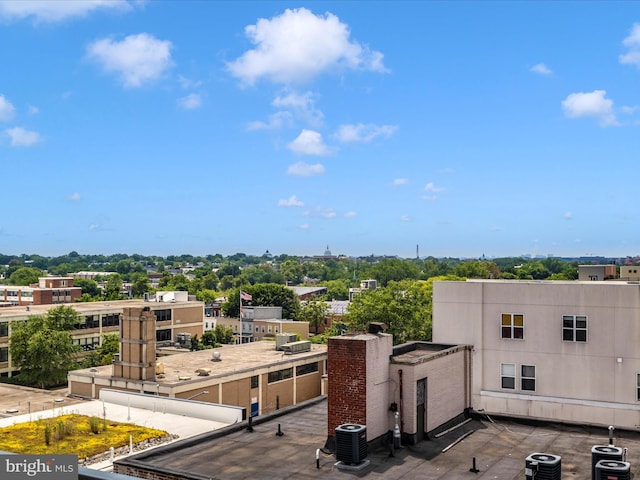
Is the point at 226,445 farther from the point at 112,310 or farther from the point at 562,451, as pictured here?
the point at 112,310

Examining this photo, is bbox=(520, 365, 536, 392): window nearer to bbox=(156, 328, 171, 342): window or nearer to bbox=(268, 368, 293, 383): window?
bbox=(268, 368, 293, 383): window

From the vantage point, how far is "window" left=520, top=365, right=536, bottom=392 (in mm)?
28844

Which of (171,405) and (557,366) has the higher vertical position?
(557,366)

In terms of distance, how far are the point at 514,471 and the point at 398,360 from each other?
5.33 metres

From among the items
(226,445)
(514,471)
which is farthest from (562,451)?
(226,445)

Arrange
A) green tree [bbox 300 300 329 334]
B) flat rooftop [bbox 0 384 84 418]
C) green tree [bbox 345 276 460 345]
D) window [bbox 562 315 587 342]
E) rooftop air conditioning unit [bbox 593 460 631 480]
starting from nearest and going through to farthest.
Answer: rooftop air conditioning unit [bbox 593 460 631 480] < window [bbox 562 315 587 342] < flat rooftop [bbox 0 384 84 418] < green tree [bbox 345 276 460 345] < green tree [bbox 300 300 329 334]

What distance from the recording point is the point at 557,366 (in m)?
28.4

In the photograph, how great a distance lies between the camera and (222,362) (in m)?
57.0

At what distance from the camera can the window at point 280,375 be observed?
5653cm

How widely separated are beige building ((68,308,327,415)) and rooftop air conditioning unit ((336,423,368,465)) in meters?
27.7

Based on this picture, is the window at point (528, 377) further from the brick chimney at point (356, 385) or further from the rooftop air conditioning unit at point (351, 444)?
the rooftop air conditioning unit at point (351, 444)

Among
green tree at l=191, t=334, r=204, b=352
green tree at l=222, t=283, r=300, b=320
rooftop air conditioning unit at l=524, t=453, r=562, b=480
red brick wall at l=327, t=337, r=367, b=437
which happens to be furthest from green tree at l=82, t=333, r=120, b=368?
green tree at l=222, t=283, r=300, b=320
